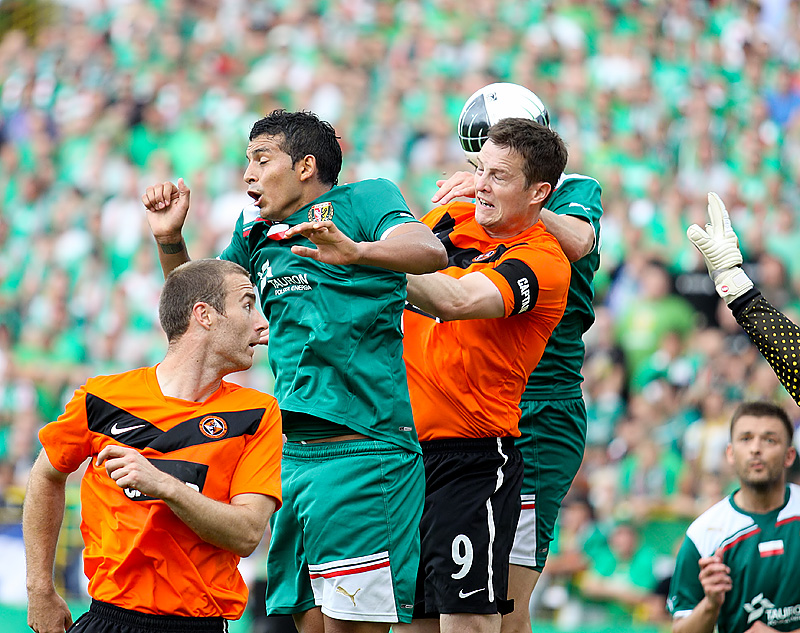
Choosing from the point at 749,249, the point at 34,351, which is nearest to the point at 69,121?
the point at 34,351

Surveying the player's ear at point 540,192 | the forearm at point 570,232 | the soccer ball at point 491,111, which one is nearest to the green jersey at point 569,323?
the forearm at point 570,232

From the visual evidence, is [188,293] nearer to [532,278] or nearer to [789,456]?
[532,278]

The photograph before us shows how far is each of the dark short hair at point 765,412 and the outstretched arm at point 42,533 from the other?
3.93 meters

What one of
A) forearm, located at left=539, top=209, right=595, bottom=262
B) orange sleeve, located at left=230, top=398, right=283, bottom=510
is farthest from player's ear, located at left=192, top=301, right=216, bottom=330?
forearm, located at left=539, top=209, right=595, bottom=262

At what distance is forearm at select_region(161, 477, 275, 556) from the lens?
9.79 ft

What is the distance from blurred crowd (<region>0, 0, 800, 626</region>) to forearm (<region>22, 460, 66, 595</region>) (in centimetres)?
602

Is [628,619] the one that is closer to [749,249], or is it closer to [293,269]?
[749,249]

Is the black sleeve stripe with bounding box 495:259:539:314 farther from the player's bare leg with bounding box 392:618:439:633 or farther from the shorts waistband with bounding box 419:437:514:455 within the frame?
the player's bare leg with bounding box 392:618:439:633

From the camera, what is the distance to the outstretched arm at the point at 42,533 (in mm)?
3273

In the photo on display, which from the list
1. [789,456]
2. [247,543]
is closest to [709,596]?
[789,456]

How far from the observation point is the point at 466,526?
14.1ft

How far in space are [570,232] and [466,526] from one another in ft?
4.43

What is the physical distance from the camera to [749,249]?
10227mm

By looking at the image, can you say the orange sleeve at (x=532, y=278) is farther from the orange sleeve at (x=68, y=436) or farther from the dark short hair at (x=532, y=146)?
the orange sleeve at (x=68, y=436)
